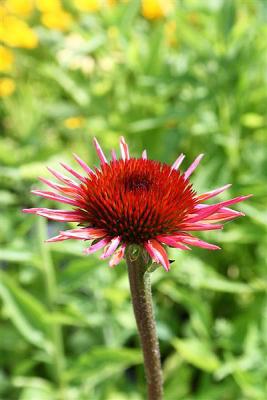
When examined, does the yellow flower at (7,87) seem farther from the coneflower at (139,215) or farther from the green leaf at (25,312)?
the coneflower at (139,215)

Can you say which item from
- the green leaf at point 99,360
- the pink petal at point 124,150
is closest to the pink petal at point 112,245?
the pink petal at point 124,150

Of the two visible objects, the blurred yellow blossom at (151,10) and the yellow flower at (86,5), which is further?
the blurred yellow blossom at (151,10)

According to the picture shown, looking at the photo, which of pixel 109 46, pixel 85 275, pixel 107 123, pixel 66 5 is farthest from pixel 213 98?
pixel 66 5

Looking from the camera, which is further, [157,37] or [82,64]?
[82,64]

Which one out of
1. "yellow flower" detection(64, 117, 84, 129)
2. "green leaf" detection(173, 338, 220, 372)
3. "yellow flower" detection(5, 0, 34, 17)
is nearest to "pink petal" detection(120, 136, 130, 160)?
"green leaf" detection(173, 338, 220, 372)

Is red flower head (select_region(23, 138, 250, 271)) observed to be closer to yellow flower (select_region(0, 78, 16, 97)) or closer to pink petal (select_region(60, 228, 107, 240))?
pink petal (select_region(60, 228, 107, 240))

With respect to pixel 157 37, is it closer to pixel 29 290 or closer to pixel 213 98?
pixel 213 98
